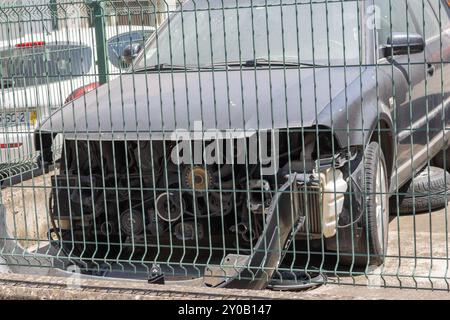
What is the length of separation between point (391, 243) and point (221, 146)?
1.96 meters

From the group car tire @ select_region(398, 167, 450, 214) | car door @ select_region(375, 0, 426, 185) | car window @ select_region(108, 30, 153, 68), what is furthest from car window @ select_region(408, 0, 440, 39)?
car window @ select_region(108, 30, 153, 68)

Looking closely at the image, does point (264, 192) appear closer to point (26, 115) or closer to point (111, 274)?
point (111, 274)

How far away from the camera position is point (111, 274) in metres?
5.53

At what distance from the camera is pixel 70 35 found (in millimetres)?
6676

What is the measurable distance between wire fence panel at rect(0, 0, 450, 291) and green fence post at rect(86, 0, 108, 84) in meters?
0.02

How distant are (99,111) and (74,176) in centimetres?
46

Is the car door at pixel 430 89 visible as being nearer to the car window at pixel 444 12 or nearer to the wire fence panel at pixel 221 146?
the wire fence panel at pixel 221 146

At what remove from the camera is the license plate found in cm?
610

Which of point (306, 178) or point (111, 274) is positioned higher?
point (306, 178)

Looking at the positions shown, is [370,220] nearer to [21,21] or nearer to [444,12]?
[21,21]

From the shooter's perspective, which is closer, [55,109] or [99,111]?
[99,111]

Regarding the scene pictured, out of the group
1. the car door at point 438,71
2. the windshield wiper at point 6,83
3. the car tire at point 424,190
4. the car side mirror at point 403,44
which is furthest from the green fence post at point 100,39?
the car tire at point 424,190
